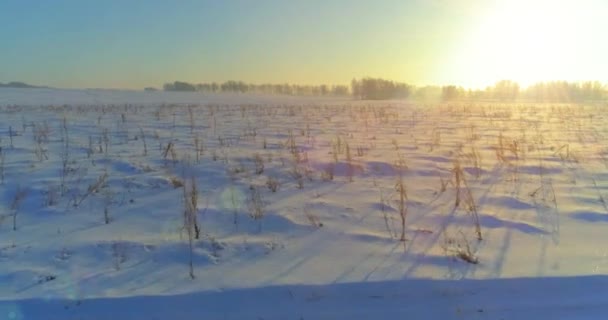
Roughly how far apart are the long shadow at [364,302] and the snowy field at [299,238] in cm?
1

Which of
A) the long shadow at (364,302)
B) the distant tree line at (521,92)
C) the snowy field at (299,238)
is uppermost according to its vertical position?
the distant tree line at (521,92)

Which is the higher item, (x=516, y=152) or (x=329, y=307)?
(x=516, y=152)

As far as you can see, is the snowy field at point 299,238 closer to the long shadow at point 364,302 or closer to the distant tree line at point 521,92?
the long shadow at point 364,302

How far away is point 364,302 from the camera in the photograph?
2.99 meters

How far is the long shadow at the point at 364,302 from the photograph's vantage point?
9.28 feet

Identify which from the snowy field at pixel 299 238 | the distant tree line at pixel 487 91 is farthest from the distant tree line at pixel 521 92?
the snowy field at pixel 299 238

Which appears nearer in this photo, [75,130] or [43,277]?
[43,277]

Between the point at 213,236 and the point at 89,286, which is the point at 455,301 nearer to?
the point at 213,236

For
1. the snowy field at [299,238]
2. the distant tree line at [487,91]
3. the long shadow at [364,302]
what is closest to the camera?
the long shadow at [364,302]

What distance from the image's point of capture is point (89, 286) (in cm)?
309

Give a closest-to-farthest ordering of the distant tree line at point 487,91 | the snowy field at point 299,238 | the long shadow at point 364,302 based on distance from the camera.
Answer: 1. the long shadow at point 364,302
2. the snowy field at point 299,238
3. the distant tree line at point 487,91

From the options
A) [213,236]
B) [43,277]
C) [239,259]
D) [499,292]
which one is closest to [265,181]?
[213,236]

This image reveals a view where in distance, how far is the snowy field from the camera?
296 cm

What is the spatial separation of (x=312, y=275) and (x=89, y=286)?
5.79 ft
